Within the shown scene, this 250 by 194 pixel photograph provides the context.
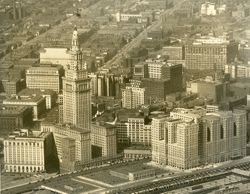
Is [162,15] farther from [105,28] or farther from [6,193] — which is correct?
[6,193]

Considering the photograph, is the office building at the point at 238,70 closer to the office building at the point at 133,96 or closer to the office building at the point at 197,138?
the office building at the point at 133,96

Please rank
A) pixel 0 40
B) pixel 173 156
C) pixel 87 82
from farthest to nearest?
pixel 0 40 < pixel 87 82 < pixel 173 156

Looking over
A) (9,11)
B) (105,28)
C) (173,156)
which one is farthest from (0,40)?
(173,156)

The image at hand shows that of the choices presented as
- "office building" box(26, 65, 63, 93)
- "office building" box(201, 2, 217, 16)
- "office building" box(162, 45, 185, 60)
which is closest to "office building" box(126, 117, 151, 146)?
"office building" box(26, 65, 63, 93)

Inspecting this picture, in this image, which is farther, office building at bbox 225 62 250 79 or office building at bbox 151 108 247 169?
office building at bbox 225 62 250 79

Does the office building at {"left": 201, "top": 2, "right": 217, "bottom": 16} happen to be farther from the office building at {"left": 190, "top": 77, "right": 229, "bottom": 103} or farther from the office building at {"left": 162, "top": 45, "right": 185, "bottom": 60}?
the office building at {"left": 190, "top": 77, "right": 229, "bottom": 103}

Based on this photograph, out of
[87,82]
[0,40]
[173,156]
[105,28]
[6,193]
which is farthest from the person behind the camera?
[105,28]

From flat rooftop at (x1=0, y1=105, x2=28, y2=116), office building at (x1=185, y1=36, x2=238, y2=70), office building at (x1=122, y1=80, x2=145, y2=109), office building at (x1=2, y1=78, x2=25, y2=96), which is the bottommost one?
flat rooftop at (x1=0, y1=105, x2=28, y2=116)
